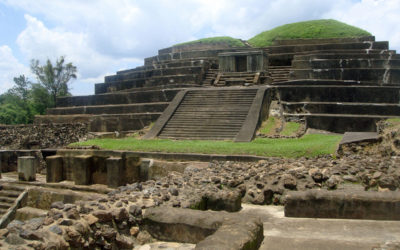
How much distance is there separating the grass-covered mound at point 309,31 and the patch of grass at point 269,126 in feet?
41.3

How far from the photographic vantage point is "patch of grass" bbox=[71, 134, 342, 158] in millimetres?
8922

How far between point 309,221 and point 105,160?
774 cm

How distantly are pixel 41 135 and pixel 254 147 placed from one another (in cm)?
1048

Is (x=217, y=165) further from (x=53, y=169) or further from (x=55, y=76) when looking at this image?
(x=55, y=76)

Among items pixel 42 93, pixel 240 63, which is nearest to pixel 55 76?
pixel 42 93

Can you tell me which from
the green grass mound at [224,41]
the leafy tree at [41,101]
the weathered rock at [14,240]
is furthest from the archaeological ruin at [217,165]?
the leafy tree at [41,101]

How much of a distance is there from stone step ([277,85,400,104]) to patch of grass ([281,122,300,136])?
1721 mm

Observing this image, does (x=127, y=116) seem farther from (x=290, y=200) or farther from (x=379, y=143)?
(x=290, y=200)

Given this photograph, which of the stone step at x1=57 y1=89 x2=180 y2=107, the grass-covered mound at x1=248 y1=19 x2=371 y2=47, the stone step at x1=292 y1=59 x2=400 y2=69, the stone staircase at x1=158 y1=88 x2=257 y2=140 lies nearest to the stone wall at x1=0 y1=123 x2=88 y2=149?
the stone step at x1=57 y1=89 x2=180 y2=107

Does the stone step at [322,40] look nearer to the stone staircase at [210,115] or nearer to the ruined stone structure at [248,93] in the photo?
the ruined stone structure at [248,93]

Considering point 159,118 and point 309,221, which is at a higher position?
point 159,118

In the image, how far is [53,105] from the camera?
94.6 ft

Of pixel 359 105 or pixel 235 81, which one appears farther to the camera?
pixel 235 81

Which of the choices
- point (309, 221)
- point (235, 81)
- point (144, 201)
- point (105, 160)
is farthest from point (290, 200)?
point (235, 81)
